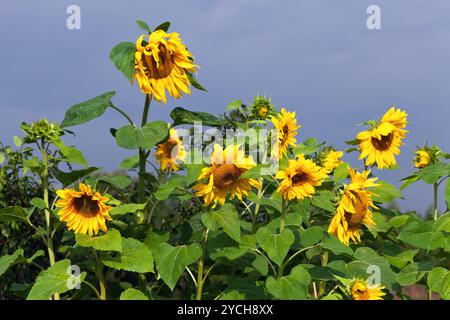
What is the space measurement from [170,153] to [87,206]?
3.87 feet

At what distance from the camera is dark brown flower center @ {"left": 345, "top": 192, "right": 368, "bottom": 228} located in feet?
11.8

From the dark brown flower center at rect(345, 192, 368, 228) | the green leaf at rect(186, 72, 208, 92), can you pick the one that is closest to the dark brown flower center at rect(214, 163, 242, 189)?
the green leaf at rect(186, 72, 208, 92)

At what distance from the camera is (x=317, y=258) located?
5613 mm

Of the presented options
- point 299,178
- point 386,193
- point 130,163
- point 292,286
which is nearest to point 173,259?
point 292,286

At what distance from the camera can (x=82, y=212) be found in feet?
11.2

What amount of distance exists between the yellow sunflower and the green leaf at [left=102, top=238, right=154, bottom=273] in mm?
2168

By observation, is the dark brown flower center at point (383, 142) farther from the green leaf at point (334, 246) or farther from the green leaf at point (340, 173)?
the green leaf at point (334, 246)

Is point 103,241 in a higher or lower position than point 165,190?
lower

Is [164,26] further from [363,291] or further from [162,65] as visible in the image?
[363,291]

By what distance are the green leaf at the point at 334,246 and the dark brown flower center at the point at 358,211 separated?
187 mm

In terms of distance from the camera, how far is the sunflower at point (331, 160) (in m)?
4.21

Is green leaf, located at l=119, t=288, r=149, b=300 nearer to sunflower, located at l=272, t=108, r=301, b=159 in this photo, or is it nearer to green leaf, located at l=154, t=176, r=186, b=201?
green leaf, located at l=154, t=176, r=186, b=201

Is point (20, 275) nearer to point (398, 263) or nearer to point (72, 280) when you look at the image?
point (72, 280)
